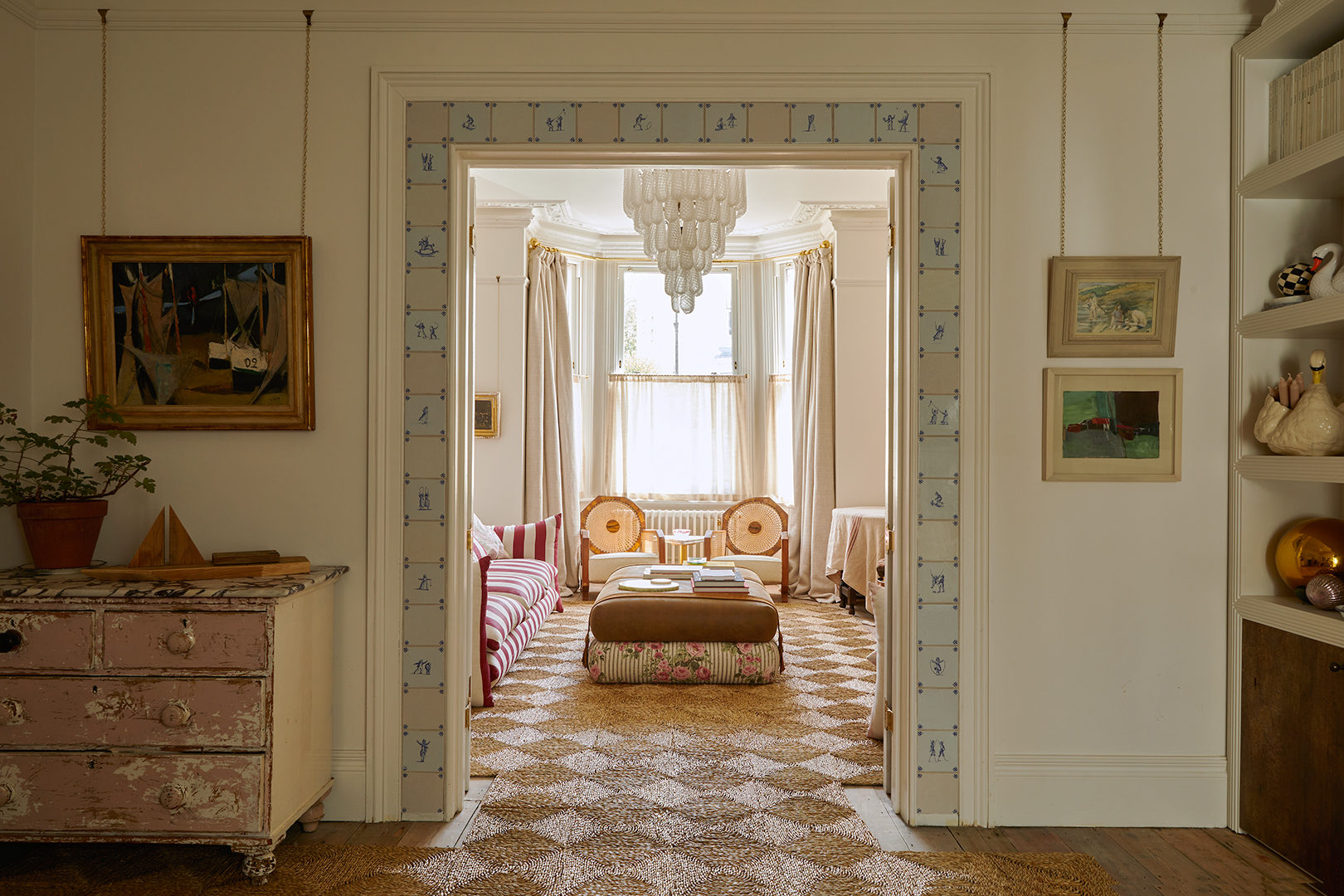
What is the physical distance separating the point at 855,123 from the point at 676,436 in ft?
16.4

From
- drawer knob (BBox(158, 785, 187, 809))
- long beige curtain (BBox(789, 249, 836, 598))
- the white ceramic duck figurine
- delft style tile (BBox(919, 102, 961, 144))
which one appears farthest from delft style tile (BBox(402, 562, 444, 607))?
long beige curtain (BBox(789, 249, 836, 598))

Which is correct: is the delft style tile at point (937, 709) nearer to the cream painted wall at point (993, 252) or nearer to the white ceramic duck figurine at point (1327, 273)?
the cream painted wall at point (993, 252)

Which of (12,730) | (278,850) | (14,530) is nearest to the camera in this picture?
(12,730)

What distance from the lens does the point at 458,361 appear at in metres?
2.90

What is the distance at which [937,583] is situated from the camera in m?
2.84

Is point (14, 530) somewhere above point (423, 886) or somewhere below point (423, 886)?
above

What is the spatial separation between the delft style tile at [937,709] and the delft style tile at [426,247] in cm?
226

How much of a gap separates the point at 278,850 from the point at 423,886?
0.57 metres

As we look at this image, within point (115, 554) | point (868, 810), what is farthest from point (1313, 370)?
point (115, 554)

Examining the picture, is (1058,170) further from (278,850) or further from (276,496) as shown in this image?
(278,850)

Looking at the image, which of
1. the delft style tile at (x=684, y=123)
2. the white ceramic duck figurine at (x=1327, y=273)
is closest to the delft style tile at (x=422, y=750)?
the delft style tile at (x=684, y=123)

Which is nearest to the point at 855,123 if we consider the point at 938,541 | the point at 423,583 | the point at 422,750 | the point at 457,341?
the point at 938,541

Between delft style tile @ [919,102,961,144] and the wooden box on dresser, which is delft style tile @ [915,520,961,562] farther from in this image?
delft style tile @ [919,102,961,144]

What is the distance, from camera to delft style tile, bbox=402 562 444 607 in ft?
9.36
